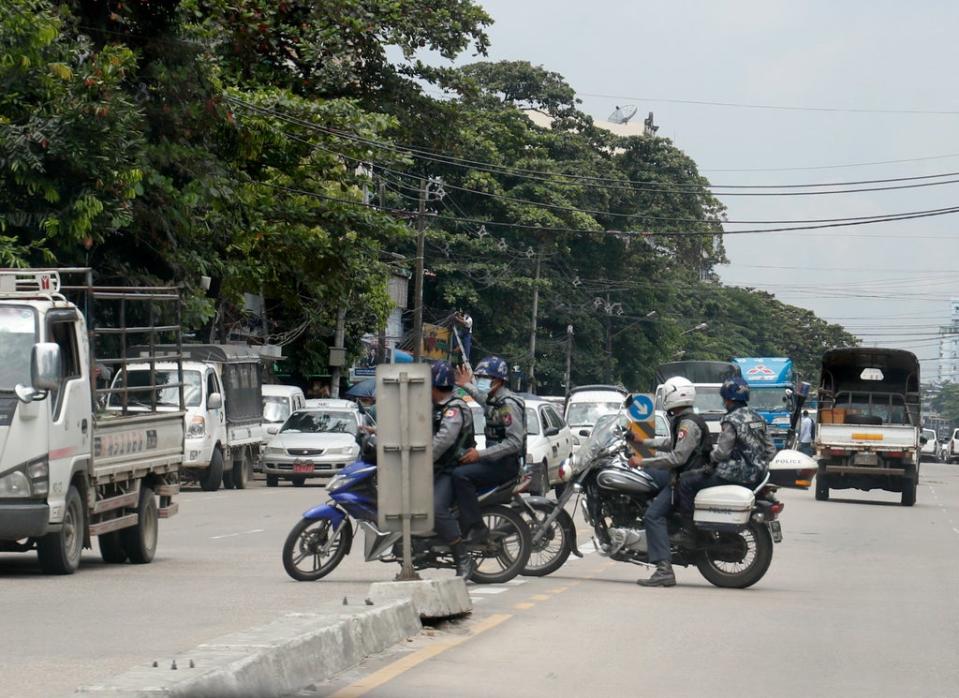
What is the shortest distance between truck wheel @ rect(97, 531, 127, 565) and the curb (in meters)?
5.88

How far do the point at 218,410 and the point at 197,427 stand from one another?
48.5 inches

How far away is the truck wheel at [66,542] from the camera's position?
13719 millimetres

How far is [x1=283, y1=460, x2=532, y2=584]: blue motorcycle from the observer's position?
13.3m

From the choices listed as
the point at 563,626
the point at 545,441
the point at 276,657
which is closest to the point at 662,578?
the point at 563,626

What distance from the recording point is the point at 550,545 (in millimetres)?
14664

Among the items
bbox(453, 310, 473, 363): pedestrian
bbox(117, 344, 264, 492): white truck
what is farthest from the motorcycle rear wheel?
bbox(453, 310, 473, 363): pedestrian

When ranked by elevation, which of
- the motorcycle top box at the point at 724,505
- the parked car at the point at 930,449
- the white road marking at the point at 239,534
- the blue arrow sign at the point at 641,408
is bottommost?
the parked car at the point at 930,449

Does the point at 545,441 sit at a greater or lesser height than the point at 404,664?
greater

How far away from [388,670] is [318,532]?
492 cm

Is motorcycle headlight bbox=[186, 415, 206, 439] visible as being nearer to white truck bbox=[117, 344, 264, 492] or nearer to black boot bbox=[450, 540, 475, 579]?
white truck bbox=[117, 344, 264, 492]

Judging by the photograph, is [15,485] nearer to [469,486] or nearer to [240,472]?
[469,486]

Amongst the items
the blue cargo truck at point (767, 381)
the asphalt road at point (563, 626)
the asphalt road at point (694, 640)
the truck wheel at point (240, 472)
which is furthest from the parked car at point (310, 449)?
the blue cargo truck at point (767, 381)

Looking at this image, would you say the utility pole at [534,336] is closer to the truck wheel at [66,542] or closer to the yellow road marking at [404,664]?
the truck wheel at [66,542]

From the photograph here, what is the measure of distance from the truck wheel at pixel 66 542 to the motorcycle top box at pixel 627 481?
14.9 ft
